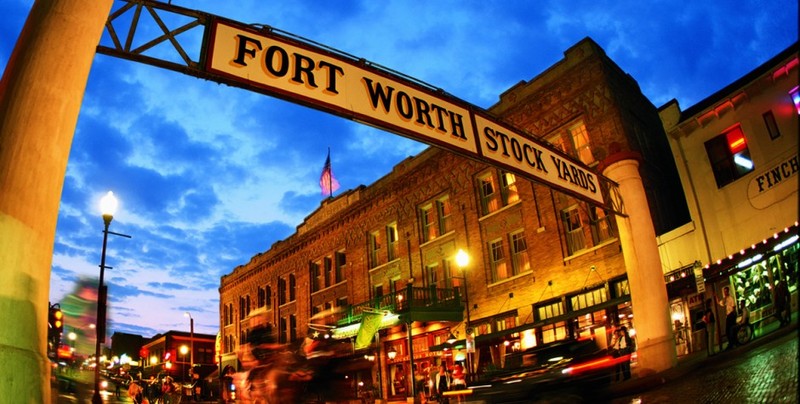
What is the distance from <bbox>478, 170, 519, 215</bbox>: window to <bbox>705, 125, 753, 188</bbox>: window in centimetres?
799

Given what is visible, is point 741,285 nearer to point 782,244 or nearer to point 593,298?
point 782,244

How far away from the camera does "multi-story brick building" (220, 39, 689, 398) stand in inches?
805

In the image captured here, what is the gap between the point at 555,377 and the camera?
10.4 meters

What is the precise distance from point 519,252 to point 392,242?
9.00 m

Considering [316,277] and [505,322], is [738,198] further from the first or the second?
[316,277]

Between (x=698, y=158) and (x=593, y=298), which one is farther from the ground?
(x=698, y=158)

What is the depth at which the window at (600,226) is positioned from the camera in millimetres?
20078

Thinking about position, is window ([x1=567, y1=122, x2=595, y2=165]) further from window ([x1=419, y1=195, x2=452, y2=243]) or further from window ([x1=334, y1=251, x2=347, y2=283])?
window ([x1=334, y1=251, x2=347, y2=283])

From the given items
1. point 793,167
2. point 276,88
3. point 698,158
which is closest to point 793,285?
point 793,167

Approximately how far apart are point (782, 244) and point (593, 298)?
21.9ft

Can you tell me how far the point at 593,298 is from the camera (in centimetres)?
2012

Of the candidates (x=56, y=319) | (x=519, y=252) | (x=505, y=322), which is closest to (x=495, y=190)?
(x=519, y=252)

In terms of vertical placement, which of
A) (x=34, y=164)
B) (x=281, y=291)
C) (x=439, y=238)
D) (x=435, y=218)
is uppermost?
(x=435, y=218)

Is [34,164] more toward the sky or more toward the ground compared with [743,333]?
more toward the sky
